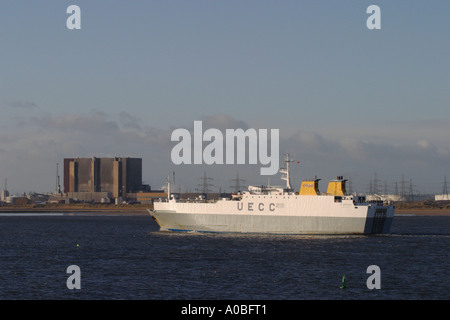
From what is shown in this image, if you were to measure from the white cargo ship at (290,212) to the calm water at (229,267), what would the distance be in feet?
5.50

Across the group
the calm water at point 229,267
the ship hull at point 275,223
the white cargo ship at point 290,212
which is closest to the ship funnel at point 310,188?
Answer: the white cargo ship at point 290,212

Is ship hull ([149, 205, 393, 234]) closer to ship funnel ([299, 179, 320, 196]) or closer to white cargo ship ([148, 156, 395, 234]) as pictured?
white cargo ship ([148, 156, 395, 234])

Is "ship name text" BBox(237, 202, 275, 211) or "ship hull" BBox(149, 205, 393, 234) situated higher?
"ship name text" BBox(237, 202, 275, 211)

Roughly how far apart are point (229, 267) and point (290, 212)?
29.6 metres

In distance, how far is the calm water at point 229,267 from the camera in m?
43.7

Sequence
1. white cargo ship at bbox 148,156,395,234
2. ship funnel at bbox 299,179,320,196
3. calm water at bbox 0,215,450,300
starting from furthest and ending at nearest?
ship funnel at bbox 299,179,320,196, white cargo ship at bbox 148,156,395,234, calm water at bbox 0,215,450,300

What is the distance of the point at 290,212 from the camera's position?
3297 inches

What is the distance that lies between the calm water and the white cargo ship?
1.68 meters

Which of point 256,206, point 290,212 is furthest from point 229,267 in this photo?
point 256,206

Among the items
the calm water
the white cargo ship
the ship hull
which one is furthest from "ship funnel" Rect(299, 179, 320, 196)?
the calm water

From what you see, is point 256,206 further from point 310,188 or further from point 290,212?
point 310,188

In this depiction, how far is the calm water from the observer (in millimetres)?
43688

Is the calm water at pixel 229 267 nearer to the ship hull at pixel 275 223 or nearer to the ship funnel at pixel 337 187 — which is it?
the ship hull at pixel 275 223
